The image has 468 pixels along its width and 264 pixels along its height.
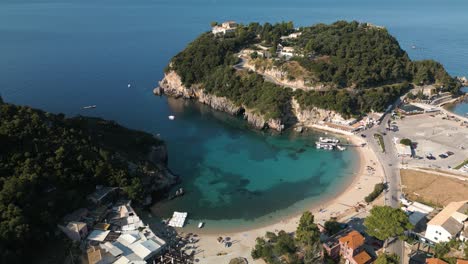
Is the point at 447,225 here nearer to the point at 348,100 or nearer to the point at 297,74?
the point at 348,100

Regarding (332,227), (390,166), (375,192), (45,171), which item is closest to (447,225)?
(375,192)

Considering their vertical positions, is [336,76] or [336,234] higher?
[336,76]

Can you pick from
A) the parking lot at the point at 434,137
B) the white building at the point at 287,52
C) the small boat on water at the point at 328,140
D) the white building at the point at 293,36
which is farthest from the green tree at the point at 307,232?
the white building at the point at 293,36

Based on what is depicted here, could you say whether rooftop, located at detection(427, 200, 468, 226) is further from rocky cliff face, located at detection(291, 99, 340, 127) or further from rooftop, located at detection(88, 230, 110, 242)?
rooftop, located at detection(88, 230, 110, 242)

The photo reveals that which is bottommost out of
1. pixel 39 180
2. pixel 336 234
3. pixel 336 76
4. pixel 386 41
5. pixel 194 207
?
pixel 194 207

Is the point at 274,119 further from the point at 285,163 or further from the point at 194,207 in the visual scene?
the point at 194,207

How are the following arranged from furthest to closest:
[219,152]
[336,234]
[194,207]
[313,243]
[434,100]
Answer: [434,100] → [219,152] → [194,207] → [336,234] → [313,243]

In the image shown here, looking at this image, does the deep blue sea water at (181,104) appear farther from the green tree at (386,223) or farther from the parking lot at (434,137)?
the parking lot at (434,137)

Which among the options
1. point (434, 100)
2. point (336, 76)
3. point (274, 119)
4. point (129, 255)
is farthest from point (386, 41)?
point (129, 255)
